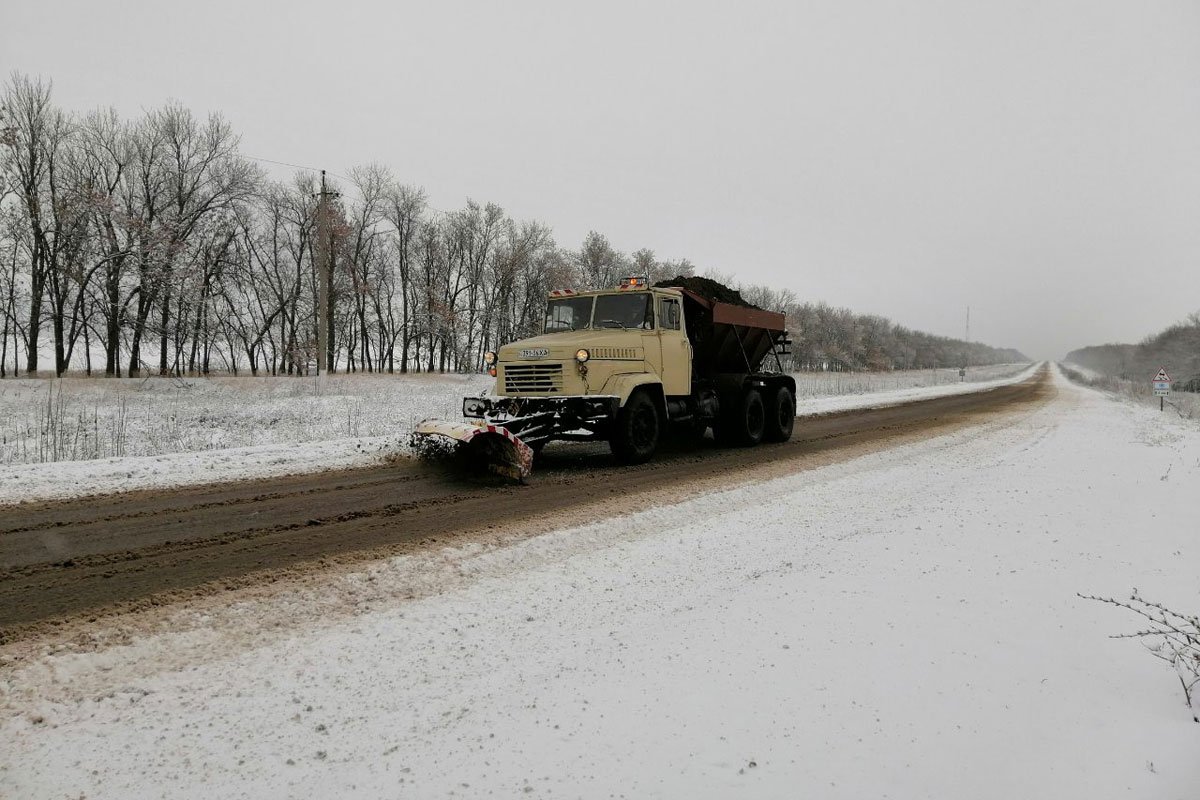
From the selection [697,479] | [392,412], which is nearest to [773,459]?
[697,479]

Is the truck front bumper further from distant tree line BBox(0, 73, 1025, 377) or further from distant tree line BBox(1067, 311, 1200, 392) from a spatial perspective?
distant tree line BBox(1067, 311, 1200, 392)

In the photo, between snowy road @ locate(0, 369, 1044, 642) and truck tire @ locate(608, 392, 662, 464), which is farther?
→ truck tire @ locate(608, 392, 662, 464)

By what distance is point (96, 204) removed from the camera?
2525 centimetres

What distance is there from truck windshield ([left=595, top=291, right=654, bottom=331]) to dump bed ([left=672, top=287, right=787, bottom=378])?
1.07 metres

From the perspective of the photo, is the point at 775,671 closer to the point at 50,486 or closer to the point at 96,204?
the point at 50,486

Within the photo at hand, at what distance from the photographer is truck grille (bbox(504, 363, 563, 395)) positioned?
8.62 meters

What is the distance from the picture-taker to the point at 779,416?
12562mm

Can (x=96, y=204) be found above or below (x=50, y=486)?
above

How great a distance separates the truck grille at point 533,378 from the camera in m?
8.62

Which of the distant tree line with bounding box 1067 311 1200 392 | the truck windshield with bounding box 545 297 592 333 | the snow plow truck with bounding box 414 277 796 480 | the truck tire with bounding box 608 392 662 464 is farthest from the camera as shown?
the distant tree line with bounding box 1067 311 1200 392

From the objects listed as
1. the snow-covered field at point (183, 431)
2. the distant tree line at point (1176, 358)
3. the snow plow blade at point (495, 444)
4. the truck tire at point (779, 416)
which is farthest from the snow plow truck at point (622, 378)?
the distant tree line at point (1176, 358)

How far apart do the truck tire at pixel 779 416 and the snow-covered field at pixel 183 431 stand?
278 inches

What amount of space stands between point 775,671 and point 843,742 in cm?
58

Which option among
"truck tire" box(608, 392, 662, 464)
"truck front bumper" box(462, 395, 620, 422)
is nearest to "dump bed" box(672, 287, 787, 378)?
"truck tire" box(608, 392, 662, 464)
